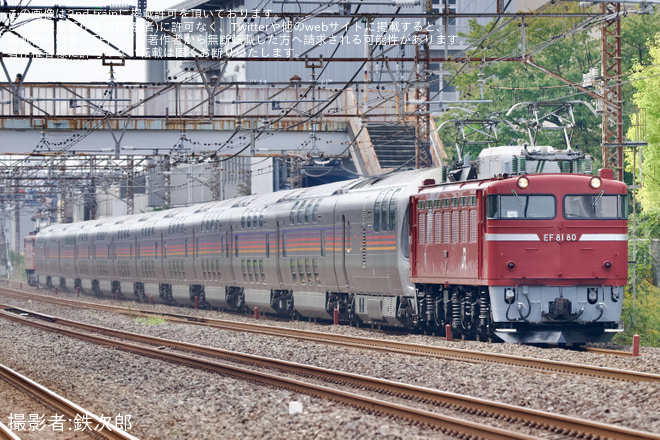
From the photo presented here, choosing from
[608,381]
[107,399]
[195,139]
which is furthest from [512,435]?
[195,139]

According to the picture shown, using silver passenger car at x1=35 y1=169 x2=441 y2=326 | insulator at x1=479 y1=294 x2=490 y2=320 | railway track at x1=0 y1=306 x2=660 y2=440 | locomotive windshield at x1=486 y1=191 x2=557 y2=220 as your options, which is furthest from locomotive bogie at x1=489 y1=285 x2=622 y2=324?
railway track at x1=0 y1=306 x2=660 y2=440

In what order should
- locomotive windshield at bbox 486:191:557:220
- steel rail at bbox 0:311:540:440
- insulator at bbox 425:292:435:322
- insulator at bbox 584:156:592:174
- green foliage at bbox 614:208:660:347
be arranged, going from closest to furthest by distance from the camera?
1. steel rail at bbox 0:311:540:440
2. locomotive windshield at bbox 486:191:557:220
3. insulator at bbox 584:156:592:174
4. insulator at bbox 425:292:435:322
5. green foliage at bbox 614:208:660:347

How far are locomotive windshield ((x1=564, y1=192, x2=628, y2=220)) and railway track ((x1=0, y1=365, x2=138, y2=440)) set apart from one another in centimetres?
1053

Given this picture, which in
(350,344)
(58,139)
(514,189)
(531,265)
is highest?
(58,139)

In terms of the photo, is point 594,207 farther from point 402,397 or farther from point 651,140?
point 651,140

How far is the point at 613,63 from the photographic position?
96.0ft

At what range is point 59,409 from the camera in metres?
15.2

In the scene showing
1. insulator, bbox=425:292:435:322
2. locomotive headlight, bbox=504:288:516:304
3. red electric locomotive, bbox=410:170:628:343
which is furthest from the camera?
insulator, bbox=425:292:435:322

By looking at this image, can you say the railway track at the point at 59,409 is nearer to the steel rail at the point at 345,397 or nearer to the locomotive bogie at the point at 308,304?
the steel rail at the point at 345,397

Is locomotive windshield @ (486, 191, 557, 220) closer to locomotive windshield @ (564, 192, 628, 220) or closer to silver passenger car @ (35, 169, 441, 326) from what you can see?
locomotive windshield @ (564, 192, 628, 220)

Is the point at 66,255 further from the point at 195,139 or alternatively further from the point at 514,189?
the point at 514,189

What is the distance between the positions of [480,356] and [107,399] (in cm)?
662

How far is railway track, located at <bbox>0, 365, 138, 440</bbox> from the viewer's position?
12312mm

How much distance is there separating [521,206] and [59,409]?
9.98 m
